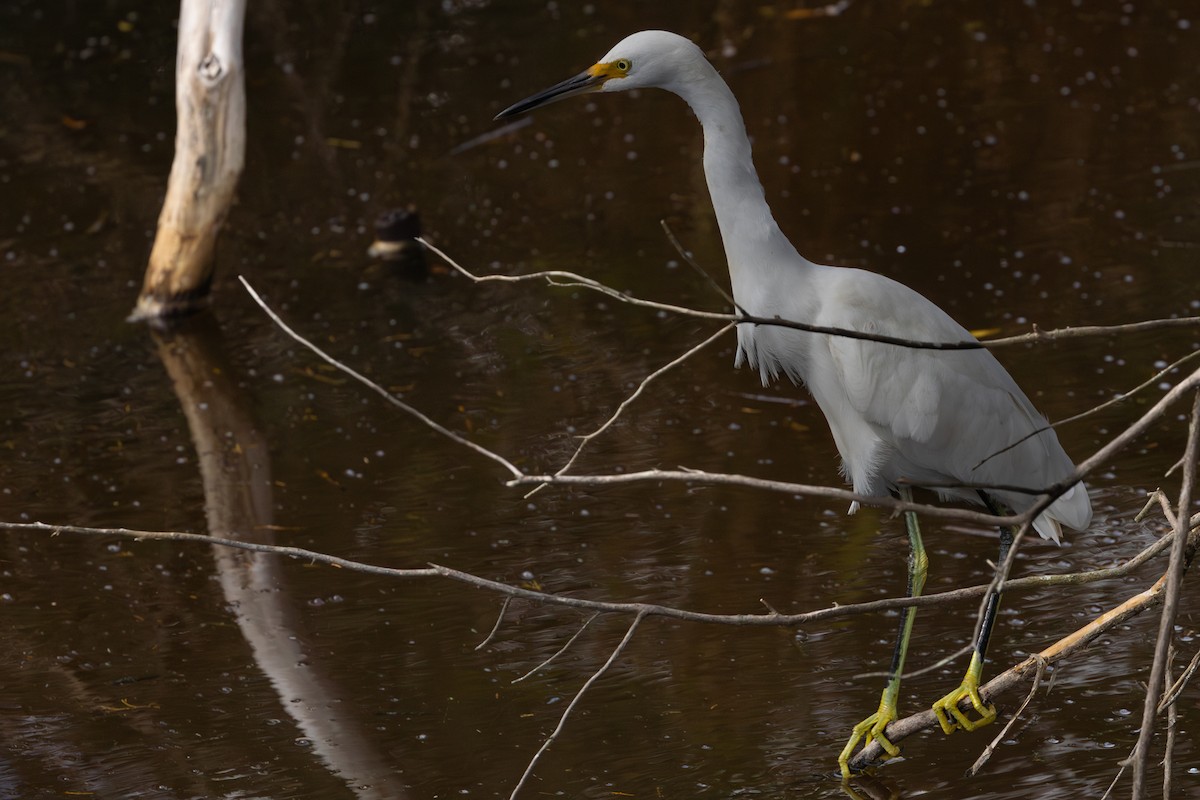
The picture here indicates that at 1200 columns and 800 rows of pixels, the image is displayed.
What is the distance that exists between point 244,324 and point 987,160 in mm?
3241

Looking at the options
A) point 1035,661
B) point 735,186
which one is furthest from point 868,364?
point 1035,661

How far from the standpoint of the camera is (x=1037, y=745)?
3025 millimetres

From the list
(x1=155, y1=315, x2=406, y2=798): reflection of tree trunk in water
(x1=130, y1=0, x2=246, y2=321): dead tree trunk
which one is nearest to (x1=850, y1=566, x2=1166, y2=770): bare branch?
(x1=155, y1=315, x2=406, y2=798): reflection of tree trunk in water

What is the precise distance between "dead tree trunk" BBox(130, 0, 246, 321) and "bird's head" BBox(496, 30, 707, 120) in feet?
9.53

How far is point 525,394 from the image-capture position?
16.8ft

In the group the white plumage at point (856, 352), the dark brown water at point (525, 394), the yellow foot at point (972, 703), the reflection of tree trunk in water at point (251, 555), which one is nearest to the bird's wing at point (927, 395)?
the white plumage at point (856, 352)

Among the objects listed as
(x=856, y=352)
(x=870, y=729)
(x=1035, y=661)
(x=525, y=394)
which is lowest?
(x=870, y=729)

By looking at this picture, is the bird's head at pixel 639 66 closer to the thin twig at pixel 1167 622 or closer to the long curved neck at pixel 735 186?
the long curved neck at pixel 735 186

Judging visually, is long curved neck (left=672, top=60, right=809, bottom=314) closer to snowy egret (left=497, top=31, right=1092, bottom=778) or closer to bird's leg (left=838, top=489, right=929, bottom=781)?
snowy egret (left=497, top=31, right=1092, bottom=778)

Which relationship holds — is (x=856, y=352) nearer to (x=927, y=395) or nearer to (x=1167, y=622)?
(x=927, y=395)

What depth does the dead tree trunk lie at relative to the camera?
5.49 meters

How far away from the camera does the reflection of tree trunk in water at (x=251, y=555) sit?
3.28m

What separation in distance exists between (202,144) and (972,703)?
3.80m

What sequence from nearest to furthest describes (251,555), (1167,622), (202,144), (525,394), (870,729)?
(1167,622)
(870,729)
(251,555)
(525,394)
(202,144)
